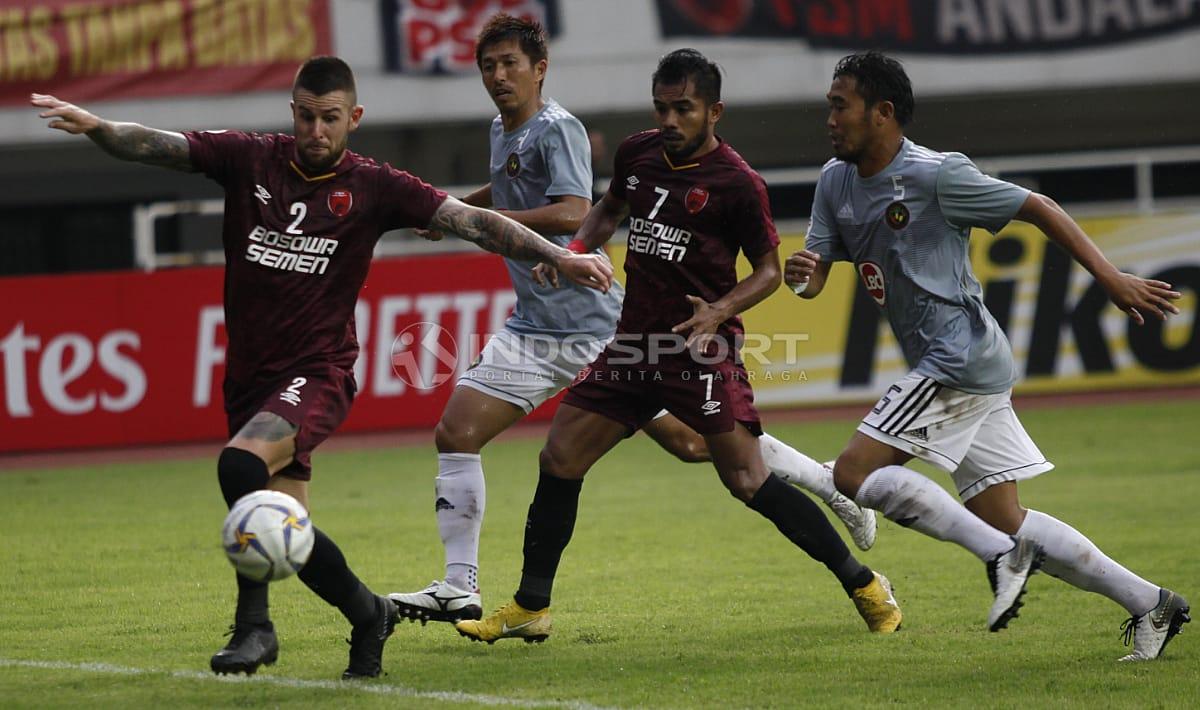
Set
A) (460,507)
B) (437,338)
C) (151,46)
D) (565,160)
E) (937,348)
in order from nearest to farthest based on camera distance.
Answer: (937,348), (460,507), (565,160), (437,338), (151,46)

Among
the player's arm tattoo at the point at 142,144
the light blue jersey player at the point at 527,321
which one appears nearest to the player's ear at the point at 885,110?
the light blue jersey player at the point at 527,321

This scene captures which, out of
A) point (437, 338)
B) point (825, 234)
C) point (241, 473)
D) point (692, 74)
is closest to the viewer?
point (241, 473)

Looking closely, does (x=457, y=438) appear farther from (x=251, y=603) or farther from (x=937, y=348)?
(x=937, y=348)

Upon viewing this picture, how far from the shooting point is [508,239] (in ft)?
19.2

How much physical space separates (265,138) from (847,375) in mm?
9865

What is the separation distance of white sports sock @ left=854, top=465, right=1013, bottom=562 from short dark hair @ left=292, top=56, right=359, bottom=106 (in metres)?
2.31

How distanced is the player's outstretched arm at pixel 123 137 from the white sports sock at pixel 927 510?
8.83ft

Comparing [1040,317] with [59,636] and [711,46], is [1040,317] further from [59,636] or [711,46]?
[59,636]

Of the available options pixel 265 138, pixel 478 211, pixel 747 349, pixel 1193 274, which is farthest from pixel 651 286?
pixel 1193 274

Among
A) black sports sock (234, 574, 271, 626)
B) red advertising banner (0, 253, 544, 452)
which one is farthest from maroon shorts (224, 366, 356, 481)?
red advertising banner (0, 253, 544, 452)

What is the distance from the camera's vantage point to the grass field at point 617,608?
551 cm

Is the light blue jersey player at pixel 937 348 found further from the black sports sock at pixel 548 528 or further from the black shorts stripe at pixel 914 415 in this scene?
the black sports sock at pixel 548 528

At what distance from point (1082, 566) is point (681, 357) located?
169cm

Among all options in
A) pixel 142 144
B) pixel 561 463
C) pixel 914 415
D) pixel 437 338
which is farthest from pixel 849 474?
pixel 437 338
